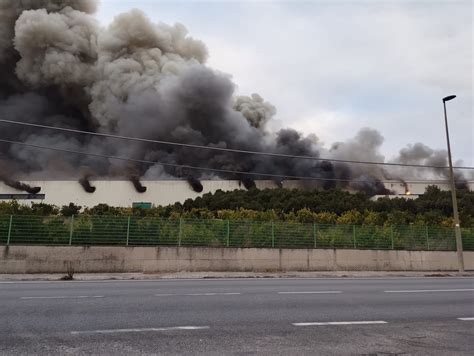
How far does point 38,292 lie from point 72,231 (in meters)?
6.23

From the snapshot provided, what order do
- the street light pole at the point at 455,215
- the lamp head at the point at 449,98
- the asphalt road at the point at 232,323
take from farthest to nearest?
the lamp head at the point at 449,98, the street light pole at the point at 455,215, the asphalt road at the point at 232,323

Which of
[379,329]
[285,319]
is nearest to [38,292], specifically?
[285,319]

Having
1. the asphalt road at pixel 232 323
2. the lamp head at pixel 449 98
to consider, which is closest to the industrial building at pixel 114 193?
the lamp head at pixel 449 98

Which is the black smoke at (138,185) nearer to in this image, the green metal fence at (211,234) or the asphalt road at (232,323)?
the green metal fence at (211,234)

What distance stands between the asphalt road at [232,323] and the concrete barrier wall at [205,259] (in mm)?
5853

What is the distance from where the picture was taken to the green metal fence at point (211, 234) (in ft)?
46.4

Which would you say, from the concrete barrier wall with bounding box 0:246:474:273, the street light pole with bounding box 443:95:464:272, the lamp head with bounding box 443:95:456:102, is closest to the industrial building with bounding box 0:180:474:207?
the street light pole with bounding box 443:95:464:272

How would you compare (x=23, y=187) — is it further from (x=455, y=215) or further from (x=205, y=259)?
(x=455, y=215)

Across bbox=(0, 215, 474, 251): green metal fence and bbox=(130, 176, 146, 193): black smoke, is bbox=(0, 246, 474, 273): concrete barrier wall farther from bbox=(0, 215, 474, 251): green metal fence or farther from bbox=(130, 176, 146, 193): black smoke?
bbox=(130, 176, 146, 193): black smoke

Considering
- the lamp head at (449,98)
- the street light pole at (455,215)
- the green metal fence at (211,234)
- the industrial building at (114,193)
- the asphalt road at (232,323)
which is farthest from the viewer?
the industrial building at (114,193)

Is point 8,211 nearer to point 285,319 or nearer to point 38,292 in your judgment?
point 38,292

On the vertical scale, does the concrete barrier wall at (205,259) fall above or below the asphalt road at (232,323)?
above

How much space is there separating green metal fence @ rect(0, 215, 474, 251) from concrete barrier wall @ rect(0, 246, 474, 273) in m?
0.31

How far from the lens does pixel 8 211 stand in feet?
51.8
